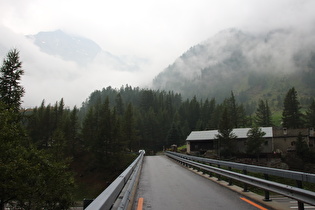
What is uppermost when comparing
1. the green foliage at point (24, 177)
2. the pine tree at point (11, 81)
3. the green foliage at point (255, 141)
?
the pine tree at point (11, 81)

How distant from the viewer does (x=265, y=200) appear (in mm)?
7219

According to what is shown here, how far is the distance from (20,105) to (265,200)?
2445cm

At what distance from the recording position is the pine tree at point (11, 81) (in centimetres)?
2356

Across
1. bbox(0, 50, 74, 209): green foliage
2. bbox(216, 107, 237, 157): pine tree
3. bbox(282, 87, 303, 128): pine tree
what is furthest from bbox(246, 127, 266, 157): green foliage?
bbox(0, 50, 74, 209): green foliage

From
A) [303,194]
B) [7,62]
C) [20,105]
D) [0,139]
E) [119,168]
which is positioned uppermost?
[7,62]

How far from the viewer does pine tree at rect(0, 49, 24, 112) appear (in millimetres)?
23562

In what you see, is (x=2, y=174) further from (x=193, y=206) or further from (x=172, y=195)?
(x=193, y=206)

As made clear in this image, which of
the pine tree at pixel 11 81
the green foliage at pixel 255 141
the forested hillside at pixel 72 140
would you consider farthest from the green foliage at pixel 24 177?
the green foliage at pixel 255 141

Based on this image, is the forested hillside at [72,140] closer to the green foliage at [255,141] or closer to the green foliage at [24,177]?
the green foliage at [24,177]

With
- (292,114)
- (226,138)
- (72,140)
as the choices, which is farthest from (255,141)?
(72,140)

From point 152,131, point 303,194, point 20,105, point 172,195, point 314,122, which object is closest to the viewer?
point 303,194

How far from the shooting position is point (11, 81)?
24.4m

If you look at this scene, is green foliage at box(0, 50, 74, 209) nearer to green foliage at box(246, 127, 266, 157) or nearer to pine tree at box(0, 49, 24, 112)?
pine tree at box(0, 49, 24, 112)

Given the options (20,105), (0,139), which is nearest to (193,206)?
(0,139)
